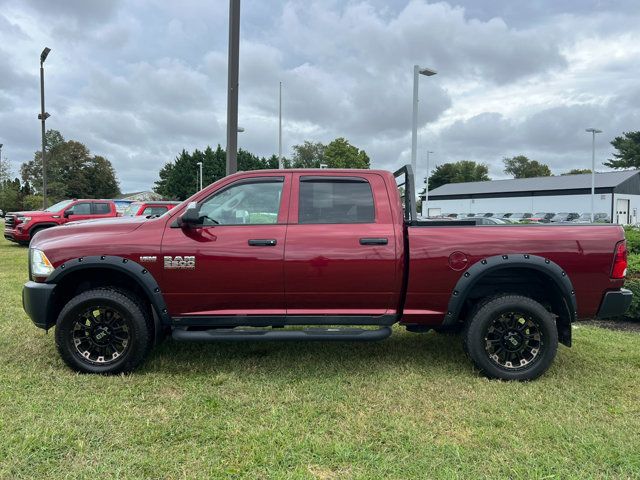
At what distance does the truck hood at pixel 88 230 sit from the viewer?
4.29m

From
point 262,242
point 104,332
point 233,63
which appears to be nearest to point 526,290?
point 262,242

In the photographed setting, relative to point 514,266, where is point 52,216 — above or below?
above

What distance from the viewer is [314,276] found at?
4152 mm

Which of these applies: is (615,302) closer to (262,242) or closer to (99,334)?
(262,242)

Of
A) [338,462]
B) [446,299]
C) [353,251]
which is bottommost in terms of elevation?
[338,462]

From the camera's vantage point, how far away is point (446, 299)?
4.24 m

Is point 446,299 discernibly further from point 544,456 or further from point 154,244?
point 154,244

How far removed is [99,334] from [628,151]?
75.8 m

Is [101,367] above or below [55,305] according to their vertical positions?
below

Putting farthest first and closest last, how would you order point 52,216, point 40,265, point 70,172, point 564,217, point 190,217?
point 70,172 → point 564,217 → point 52,216 → point 40,265 → point 190,217

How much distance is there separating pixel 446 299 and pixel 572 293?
41.8 inches

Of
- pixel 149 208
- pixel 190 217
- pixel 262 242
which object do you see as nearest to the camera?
pixel 190 217

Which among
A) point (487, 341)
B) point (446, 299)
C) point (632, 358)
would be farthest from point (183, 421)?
point (632, 358)

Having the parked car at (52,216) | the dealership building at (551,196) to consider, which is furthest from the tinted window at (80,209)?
the dealership building at (551,196)
